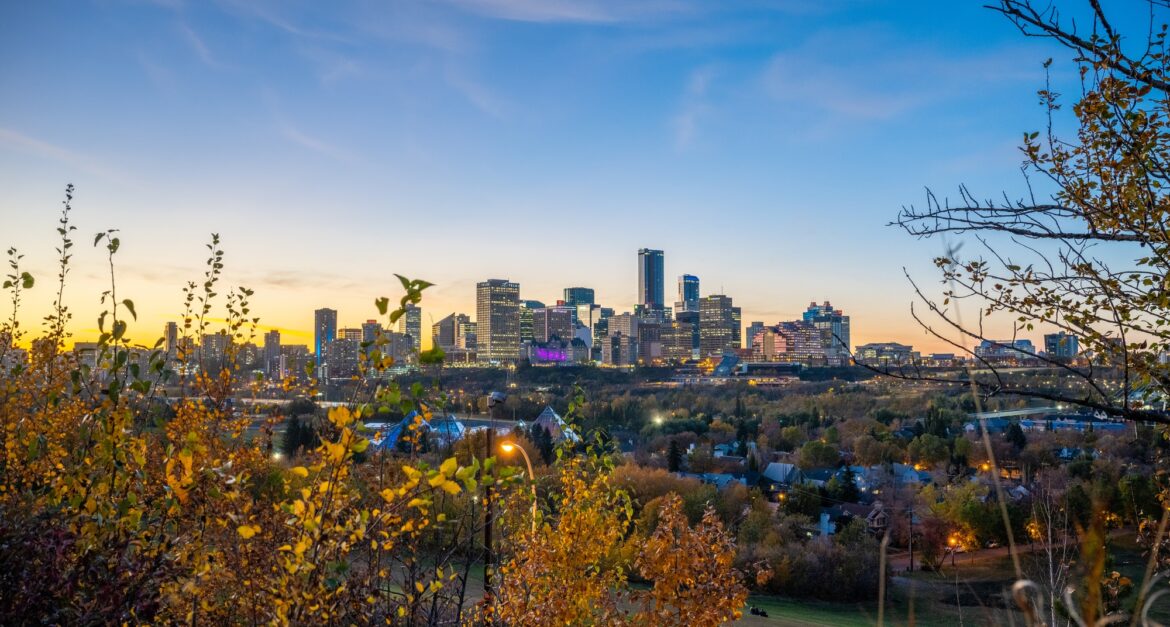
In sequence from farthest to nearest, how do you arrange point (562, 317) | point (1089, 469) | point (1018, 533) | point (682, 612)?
point (562, 317) < point (1089, 469) < point (1018, 533) < point (682, 612)

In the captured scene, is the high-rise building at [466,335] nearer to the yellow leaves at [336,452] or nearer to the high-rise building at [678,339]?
the high-rise building at [678,339]

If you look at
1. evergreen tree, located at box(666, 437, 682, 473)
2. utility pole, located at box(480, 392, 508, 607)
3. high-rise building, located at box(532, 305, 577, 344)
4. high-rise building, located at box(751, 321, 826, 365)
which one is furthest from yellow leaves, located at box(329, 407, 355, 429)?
high-rise building, located at box(532, 305, 577, 344)

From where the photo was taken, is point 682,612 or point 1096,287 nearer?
point 1096,287

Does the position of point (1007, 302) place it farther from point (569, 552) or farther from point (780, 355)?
point (780, 355)

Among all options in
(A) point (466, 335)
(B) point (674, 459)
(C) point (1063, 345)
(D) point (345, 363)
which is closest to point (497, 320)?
(A) point (466, 335)

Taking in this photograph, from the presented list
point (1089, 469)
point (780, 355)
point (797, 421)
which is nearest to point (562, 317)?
point (780, 355)

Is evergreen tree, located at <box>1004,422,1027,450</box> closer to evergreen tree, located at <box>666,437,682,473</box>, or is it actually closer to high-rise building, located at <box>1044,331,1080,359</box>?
evergreen tree, located at <box>666,437,682,473</box>
